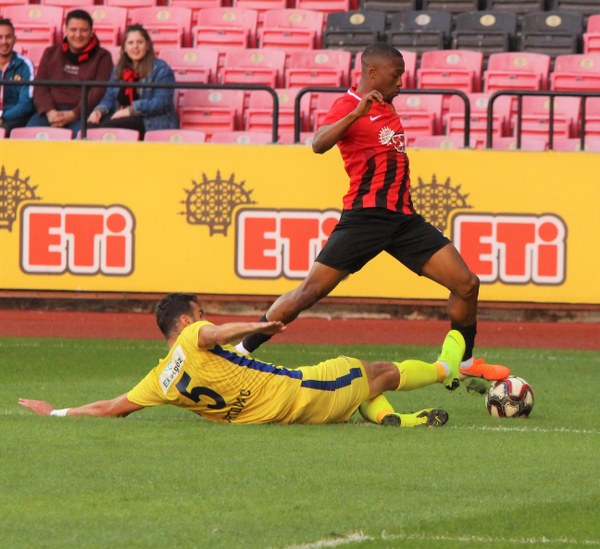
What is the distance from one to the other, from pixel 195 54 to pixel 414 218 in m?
9.35

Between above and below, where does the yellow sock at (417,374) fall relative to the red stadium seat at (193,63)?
below

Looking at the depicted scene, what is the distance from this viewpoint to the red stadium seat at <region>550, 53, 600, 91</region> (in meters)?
17.9

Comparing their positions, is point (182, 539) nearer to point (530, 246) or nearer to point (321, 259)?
point (321, 259)

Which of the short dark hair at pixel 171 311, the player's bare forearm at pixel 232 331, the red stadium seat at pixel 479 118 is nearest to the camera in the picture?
the player's bare forearm at pixel 232 331

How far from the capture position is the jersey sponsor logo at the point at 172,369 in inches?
330

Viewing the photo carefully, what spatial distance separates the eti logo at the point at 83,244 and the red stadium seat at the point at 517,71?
478 centimetres

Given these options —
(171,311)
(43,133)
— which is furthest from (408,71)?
(171,311)

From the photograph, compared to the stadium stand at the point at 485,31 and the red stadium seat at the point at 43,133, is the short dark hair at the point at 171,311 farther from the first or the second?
the stadium stand at the point at 485,31

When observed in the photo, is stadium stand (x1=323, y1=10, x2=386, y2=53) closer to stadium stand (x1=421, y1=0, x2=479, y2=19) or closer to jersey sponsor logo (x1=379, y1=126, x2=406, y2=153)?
stadium stand (x1=421, y1=0, x2=479, y2=19)

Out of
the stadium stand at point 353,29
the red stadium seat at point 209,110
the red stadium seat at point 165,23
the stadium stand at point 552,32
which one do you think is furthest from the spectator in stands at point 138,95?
the stadium stand at point 552,32

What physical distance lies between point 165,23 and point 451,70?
3871 millimetres

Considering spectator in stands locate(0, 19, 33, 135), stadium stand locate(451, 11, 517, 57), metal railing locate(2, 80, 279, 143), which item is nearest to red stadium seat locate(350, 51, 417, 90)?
stadium stand locate(451, 11, 517, 57)

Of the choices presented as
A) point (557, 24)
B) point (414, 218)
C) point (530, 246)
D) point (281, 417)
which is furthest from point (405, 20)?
point (281, 417)

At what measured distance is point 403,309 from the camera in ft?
55.1
